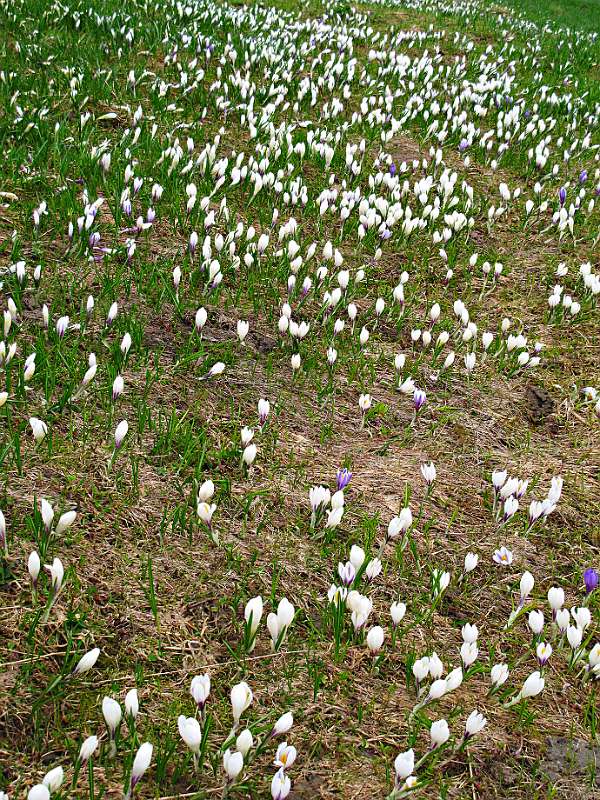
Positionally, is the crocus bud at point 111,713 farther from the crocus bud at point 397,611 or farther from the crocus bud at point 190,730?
the crocus bud at point 397,611

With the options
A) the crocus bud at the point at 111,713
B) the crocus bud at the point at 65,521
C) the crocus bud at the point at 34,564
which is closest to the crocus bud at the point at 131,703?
the crocus bud at the point at 111,713

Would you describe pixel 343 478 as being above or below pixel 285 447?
above

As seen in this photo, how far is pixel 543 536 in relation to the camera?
3326 mm

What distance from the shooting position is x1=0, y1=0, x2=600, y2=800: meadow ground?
90.8 inches

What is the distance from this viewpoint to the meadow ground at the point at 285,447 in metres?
2.31

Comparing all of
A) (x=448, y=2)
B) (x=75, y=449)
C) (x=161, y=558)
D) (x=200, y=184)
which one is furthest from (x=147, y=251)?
(x=448, y=2)

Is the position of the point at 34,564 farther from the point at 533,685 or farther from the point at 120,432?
the point at 533,685

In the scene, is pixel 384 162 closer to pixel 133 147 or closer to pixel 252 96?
pixel 252 96

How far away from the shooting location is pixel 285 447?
3.52m

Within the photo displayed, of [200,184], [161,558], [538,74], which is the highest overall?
[538,74]

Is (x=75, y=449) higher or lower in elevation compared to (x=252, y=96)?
lower

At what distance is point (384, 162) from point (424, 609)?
15.2 feet

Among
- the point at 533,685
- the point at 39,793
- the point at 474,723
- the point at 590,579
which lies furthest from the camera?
the point at 590,579

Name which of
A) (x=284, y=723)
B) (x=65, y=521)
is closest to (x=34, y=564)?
(x=65, y=521)
